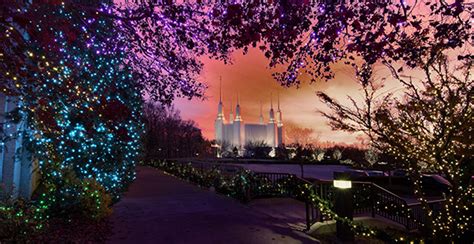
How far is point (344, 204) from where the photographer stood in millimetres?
7383

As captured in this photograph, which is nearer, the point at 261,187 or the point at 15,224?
the point at 15,224

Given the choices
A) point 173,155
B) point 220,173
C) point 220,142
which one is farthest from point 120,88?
point 220,142

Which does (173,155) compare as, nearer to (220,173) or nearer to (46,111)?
(220,173)

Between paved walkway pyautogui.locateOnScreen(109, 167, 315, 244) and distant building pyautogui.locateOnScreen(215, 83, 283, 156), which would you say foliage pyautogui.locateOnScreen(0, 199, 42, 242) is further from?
distant building pyautogui.locateOnScreen(215, 83, 283, 156)

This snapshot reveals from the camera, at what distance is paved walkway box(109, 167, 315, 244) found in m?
6.57

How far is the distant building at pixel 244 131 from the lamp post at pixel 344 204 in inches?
3045

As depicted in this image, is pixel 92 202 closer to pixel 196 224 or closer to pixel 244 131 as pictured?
pixel 196 224

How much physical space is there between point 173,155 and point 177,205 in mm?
43785

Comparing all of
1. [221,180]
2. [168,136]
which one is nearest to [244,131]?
[168,136]

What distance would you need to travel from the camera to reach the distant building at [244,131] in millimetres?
89875

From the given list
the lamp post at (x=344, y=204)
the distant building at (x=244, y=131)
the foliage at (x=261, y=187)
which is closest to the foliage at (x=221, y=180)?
the foliage at (x=261, y=187)

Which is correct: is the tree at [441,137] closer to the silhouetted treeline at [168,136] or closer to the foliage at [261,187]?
the foliage at [261,187]

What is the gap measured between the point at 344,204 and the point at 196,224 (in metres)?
3.65

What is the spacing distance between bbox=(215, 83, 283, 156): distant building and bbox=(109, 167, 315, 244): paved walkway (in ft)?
244
